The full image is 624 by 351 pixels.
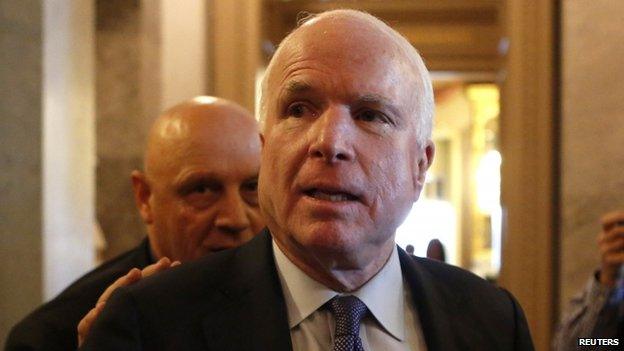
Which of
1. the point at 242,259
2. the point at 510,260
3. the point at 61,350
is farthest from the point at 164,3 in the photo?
the point at 242,259

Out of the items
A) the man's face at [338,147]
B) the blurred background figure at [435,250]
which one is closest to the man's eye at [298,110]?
the man's face at [338,147]

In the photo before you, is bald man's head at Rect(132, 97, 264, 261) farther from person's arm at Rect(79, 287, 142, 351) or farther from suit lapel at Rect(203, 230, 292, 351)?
person's arm at Rect(79, 287, 142, 351)

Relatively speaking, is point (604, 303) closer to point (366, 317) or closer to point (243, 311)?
point (366, 317)

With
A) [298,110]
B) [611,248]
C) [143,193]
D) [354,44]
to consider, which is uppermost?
[354,44]

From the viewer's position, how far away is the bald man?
209 cm

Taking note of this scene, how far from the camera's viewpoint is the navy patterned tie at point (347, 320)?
4.61ft

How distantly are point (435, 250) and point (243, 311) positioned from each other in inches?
24.0

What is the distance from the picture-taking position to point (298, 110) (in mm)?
1456

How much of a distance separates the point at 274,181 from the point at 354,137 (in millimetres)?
152

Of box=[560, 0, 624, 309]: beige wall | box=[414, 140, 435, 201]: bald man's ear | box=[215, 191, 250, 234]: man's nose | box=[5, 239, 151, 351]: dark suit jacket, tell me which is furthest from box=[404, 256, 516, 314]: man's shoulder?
box=[560, 0, 624, 309]: beige wall

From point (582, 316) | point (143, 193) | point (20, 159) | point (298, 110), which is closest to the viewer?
point (298, 110)

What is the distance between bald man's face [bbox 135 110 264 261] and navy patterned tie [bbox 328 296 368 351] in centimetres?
65

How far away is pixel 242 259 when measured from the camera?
5.03ft

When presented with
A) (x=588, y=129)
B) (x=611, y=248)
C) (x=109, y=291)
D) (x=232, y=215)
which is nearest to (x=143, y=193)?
(x=232, y=215)
